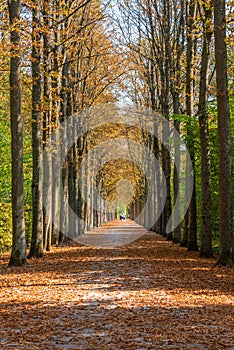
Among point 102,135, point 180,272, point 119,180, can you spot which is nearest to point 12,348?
point 180,272

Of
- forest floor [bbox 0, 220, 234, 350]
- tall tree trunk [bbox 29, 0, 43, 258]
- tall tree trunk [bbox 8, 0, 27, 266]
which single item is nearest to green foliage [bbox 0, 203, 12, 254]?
tall tree trunk [bbox 29, 0, 43, 258]

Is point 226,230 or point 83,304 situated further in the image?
point 226,230

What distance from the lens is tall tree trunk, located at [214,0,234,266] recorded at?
46.4 ft

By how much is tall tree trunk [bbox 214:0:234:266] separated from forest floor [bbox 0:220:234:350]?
89 centimetres

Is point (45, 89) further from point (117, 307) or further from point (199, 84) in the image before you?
point (117, 307)

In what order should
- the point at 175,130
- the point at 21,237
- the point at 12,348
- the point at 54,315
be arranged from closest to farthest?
the point at 12,348, the point at 54,315, the point at 21,237, the point at 175,130

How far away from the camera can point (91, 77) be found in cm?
3238

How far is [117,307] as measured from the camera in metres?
8.43

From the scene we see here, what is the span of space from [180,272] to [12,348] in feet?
26.8

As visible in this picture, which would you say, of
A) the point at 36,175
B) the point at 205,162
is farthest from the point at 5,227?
the point at 205,162

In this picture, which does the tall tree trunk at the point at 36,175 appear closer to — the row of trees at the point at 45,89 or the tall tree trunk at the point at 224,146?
the row of trees at the point at 45,89

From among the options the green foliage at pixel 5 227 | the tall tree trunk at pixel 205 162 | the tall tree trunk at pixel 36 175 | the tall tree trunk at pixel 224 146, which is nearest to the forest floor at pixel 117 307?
the tall tree trunk at pixel 224 146

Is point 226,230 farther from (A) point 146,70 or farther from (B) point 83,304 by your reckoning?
(A) point 146,70

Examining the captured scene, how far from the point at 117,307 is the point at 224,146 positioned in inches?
280
